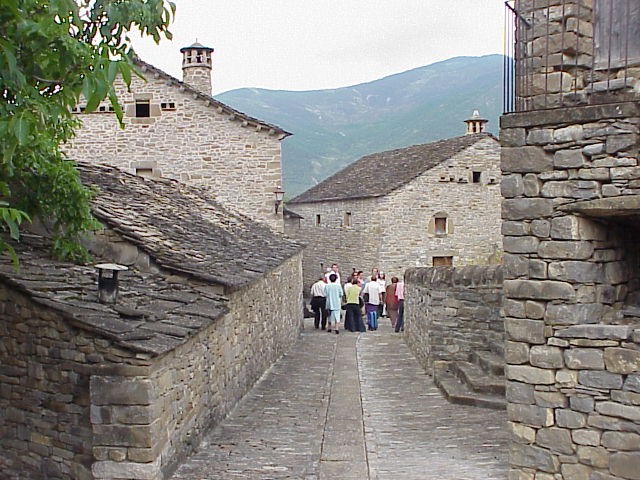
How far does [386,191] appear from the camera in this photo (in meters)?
26.9

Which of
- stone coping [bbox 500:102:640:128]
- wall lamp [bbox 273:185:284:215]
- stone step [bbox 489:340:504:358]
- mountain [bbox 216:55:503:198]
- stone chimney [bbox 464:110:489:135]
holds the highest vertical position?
mountain [bbox 216:55:503:198]

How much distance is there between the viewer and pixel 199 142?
66.2 feet

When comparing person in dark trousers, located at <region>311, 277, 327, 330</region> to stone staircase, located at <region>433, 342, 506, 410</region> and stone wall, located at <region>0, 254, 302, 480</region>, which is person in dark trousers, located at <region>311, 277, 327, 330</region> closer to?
stone staircase, located at <region>433, 342, 506, 410</region>

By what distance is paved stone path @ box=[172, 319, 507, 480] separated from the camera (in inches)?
280

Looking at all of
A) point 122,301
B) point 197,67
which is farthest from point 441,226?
point 122,301

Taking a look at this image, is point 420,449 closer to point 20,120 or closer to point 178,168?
point 20,120

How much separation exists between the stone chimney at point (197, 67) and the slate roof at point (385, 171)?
7.37 m

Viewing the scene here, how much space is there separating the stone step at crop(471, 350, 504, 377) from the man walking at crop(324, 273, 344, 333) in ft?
25.4

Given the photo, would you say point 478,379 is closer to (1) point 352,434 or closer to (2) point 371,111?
(1) point 352,434

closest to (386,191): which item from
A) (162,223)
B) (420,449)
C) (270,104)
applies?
(162,223)

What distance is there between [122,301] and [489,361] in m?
4.78

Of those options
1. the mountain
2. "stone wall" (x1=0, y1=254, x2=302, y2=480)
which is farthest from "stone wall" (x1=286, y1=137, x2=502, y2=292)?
the mountain

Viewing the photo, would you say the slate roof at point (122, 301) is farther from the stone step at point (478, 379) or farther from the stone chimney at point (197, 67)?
the stone chimney at point (197, 67)

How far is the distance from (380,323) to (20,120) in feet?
56.8
